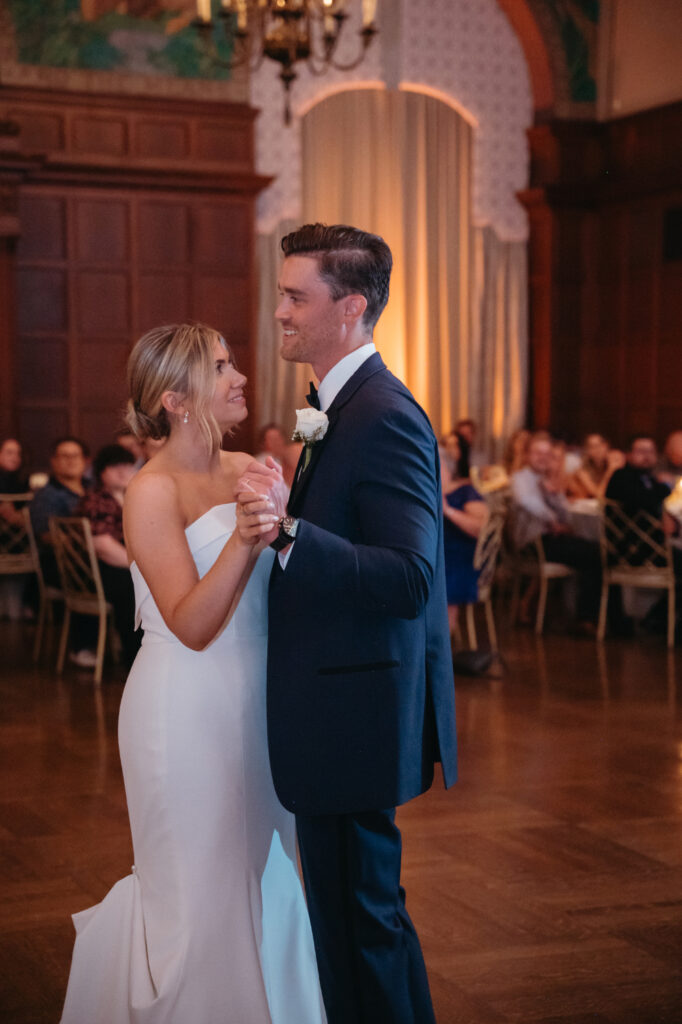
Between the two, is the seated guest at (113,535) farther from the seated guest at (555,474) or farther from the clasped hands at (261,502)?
the clasped hands at (261,502)

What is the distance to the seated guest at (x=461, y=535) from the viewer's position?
6.52 meters

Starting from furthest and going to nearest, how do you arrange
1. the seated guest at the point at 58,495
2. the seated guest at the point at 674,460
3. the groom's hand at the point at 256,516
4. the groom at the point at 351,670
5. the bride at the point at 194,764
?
the seated guest at the point at 674,460, the seated guest at the point at 58,495, the bride at the point at 194,764, the groom at the point at 351,670, the groom's hand at the point at 256,516

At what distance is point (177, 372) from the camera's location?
2.34 m

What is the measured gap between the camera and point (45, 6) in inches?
408

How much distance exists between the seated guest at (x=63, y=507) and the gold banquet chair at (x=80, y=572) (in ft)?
0.49

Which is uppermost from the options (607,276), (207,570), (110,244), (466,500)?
(110,244)

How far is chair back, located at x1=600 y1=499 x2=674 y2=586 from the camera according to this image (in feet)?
25.0

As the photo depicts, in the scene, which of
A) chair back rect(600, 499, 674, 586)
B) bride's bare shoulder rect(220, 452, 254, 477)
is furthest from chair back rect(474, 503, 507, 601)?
bride's bare shoulder rect(220, 452, 254, 477)

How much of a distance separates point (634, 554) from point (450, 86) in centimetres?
640

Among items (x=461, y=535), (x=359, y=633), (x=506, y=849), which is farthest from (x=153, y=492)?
(x=461, y=535)

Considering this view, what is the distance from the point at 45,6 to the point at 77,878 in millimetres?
8720

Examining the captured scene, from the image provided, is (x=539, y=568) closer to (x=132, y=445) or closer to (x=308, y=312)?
(x=132, y=445)

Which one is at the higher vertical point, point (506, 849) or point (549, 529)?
point (549, 529)

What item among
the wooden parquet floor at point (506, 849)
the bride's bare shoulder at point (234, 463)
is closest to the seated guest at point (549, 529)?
the wooden parquet floor at point (506, 849)
